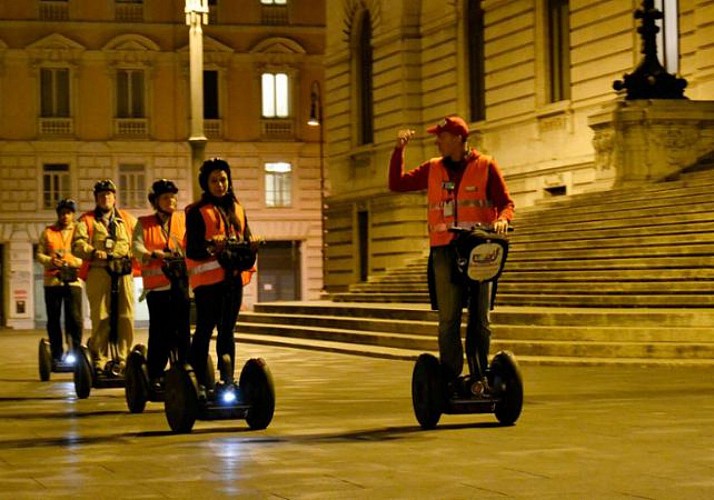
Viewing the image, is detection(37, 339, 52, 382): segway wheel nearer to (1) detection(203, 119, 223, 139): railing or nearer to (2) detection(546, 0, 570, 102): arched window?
(2) detection(546, 0, 570, 102): arched window

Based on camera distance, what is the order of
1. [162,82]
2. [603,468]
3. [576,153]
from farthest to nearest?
[162,82]
[576,153]
[603,468]

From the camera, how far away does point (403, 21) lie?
1646 inches

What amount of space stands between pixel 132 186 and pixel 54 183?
2432mm

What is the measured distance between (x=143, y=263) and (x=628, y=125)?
605 inches

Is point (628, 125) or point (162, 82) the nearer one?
point (628, 125)

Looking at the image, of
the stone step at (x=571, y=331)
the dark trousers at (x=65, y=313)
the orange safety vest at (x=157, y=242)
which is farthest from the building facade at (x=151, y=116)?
the orange safety vest at (x=157, y=242)

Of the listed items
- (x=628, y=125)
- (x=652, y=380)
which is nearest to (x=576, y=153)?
(x=628, y=125)

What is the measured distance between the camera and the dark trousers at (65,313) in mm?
16906

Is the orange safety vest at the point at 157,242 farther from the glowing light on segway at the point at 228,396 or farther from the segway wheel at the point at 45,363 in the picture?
the segway wheel at the point at 45,363

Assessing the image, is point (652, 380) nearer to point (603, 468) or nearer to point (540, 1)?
point (603, 468)

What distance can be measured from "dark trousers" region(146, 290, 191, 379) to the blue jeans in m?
2.41

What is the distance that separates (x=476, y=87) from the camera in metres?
39.3

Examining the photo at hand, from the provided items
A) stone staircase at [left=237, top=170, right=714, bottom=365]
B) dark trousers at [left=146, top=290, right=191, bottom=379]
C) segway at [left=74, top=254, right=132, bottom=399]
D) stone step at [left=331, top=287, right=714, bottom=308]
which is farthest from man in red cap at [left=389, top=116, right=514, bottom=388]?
stone step at [left=331, top=287, right=714, bottom=308]

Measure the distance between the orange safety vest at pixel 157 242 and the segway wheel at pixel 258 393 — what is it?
1759 mm
